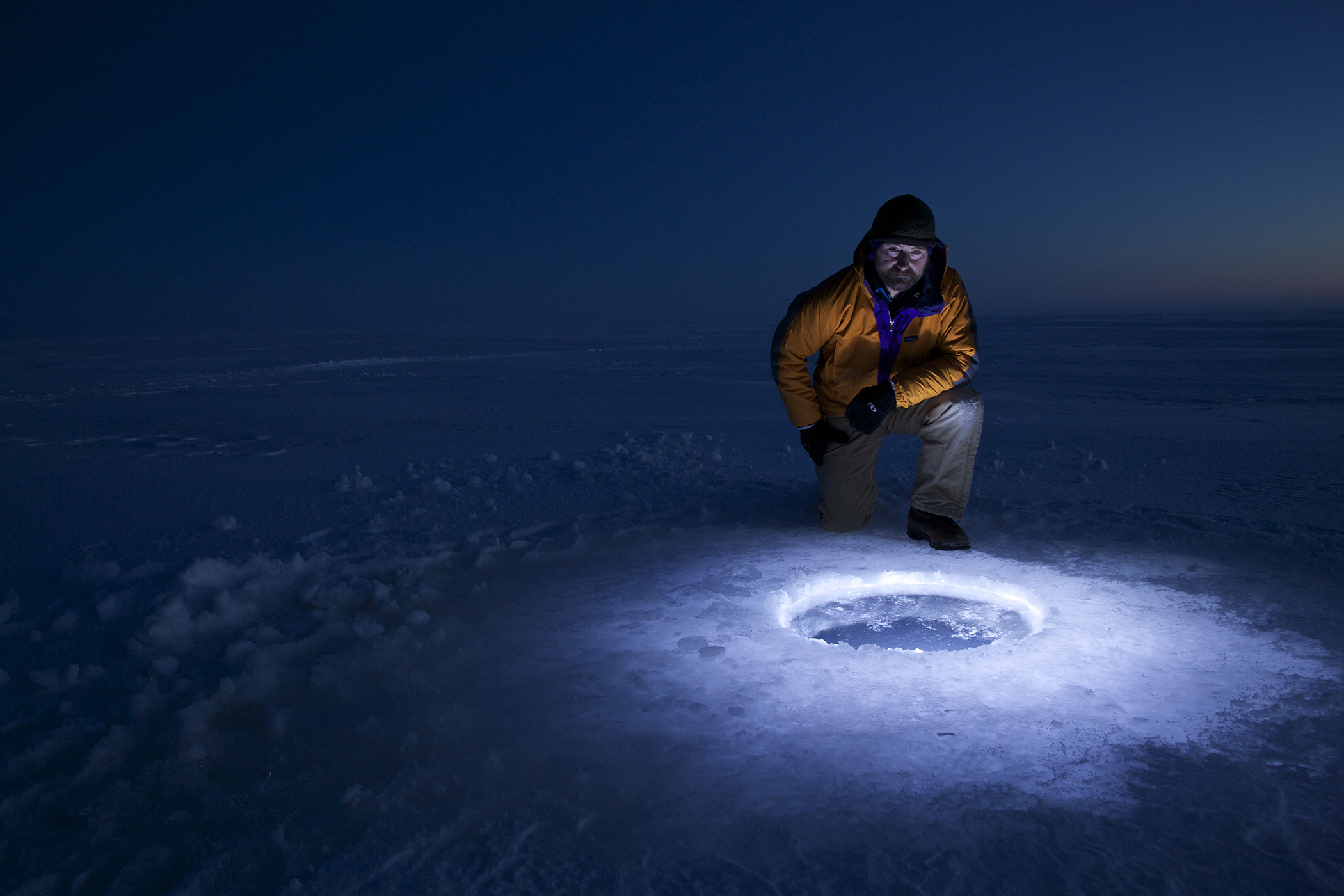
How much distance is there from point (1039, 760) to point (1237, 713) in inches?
22.3

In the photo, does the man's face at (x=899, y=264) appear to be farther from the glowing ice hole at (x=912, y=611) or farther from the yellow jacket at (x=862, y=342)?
the glowing ice hole at (x=912, y=611)

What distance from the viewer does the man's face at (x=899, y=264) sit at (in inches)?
115

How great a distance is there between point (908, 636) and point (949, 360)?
1.39 metres

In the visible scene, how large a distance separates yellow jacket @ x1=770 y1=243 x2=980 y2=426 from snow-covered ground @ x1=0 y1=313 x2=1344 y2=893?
63 centimetres

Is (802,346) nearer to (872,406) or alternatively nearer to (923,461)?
(872,406)

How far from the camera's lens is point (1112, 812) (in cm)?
142

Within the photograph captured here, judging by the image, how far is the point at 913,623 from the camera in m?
2.34

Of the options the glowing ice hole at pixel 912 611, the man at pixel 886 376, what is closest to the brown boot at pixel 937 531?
the man at pixel 886 376

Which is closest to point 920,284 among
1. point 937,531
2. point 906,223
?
point 906,223

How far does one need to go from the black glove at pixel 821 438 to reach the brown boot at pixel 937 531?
0.43 meters

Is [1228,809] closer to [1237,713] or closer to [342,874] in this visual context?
[1237,713]

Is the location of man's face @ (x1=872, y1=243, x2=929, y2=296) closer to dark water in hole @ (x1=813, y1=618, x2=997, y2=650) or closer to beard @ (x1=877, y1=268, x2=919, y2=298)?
beard @ (x1=877, y1=268, x2=919, y2=298)

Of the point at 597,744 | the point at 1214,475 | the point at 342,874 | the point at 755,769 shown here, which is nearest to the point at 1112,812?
the point at 755,769

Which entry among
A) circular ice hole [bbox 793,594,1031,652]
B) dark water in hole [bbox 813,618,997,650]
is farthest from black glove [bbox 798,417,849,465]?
dark water in hole [bbox 813,618,997,650]
